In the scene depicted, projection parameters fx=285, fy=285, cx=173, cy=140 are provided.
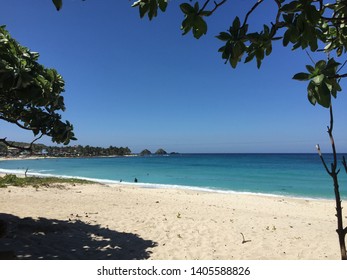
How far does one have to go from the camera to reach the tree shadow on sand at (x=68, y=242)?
6121mm

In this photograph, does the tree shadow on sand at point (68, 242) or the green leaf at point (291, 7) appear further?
the tree shadow on sand at point (68, 242)

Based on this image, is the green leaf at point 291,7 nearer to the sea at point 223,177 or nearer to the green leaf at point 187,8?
the green leaf at point 187,8

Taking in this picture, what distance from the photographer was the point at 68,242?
6.99m

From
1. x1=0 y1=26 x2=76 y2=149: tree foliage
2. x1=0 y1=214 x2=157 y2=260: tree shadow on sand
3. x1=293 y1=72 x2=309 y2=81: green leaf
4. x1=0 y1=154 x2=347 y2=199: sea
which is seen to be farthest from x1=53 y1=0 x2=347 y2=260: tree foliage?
x1=0 y1=154 x2=347 y2=199: sea

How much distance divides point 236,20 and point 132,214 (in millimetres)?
10198

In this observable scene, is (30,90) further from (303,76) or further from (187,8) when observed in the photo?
(303,76)

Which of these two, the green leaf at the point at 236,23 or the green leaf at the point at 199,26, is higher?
the green leaf at the point at 199,26

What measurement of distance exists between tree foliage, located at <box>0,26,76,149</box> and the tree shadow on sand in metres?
2.37

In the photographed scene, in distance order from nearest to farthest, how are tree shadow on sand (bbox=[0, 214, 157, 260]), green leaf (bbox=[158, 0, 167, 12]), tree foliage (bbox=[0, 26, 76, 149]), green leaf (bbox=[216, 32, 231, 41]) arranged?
green leaf (bbox=[216, 32, 231, 41]) < green leaf (bbox=[158, 0, 167, 12]) < tree foliage (bbox=[0, 26, 76, 149]) < tree shadow on sand (bbox=[0, 214, 157, 260])

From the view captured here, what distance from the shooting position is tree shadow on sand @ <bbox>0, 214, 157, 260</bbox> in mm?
6121

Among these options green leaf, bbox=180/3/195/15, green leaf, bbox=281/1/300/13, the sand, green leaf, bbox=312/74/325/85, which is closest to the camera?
green leaf, bbox=312/74/325/85

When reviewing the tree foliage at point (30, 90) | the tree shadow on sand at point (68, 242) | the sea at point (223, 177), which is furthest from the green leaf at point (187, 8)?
the sea at point (223, 177)

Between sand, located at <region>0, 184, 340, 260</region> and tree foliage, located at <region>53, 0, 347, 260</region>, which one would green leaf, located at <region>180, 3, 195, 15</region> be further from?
sand, located at <region>0, 184, 340, 260</region>

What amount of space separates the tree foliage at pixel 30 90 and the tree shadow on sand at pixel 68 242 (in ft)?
7.77
